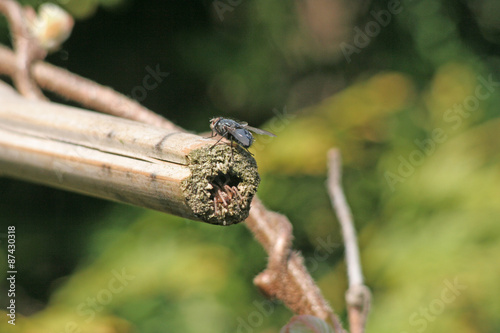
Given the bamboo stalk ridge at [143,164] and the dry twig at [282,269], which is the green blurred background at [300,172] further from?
the bamboo stalk ridge at [143,164]

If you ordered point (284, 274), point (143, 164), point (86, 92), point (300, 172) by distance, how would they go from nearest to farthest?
point (143, 164), point (284, 274), point (86, 92), point (300, 172)

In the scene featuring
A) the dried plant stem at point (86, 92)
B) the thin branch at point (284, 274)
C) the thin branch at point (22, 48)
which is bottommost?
the thin branch at point (284, 274)

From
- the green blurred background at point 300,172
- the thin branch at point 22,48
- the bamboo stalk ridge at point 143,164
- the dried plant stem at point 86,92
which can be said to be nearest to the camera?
the bamboo stalk ridge at point 143,164

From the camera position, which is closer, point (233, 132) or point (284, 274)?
point (233, 132)

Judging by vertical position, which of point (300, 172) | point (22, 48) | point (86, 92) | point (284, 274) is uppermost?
point (22, 48)

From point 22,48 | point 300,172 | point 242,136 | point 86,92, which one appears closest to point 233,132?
point 242,136

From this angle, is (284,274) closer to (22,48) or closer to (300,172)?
(22,48)

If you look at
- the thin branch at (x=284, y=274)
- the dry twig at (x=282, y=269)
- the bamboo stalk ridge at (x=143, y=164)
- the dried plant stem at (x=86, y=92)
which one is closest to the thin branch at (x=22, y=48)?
the dried plant stem at (x=86, y=92)
